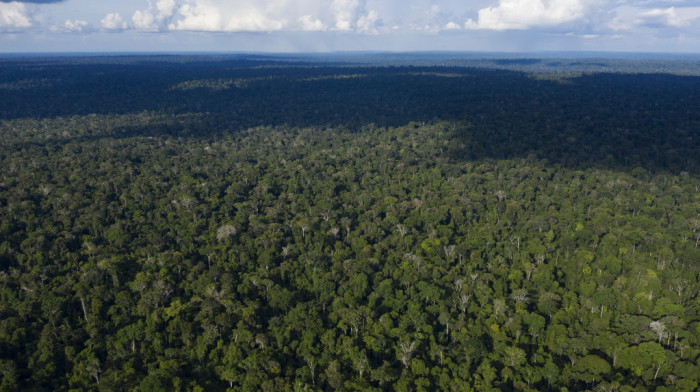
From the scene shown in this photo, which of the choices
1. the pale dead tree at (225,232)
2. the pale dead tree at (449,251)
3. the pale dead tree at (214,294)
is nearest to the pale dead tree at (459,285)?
the pale dead tree at (449,251)

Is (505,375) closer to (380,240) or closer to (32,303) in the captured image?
(380,240)

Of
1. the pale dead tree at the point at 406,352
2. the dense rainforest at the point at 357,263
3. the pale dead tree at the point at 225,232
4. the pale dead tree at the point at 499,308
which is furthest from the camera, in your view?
the pale dead tree at the point at 225,232

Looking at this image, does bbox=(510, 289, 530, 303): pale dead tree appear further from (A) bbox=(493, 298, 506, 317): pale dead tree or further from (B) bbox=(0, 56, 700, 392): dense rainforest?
(A) bbox=(493, 298, 506, 317): pale dead tree

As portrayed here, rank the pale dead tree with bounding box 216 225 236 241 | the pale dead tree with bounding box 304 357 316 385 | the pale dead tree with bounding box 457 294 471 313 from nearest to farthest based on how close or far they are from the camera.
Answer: the pale dead tree with bounding box 304 357 316 385 → the pale dead tree with bounding box 457 294 471 313 → the pale dead tree with bounding box 216 225 236 241

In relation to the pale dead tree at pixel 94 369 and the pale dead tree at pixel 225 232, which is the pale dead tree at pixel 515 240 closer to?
the pale dead tree at pixel 225 232

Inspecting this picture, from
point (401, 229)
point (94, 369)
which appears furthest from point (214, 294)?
point (401, 229)

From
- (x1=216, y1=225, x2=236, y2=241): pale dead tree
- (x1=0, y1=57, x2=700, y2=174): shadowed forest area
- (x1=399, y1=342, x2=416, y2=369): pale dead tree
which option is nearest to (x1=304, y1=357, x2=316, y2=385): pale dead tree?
(x1=399, y1=342, x2=416, y2=369): pale dead tree

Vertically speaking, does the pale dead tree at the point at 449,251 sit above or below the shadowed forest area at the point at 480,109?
below

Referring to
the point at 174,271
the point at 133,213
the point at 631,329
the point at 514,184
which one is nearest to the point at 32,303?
the point at 174,271
